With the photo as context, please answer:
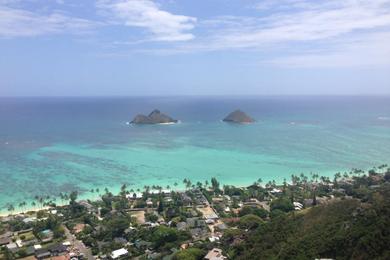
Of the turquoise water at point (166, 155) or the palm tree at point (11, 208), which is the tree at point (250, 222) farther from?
the palm tree at point (11, 208)

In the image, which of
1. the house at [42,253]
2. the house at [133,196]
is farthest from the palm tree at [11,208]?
the house at [133,196]

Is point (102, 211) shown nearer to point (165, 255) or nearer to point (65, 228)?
point (65, 228)

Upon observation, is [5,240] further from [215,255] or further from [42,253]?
[215,255]

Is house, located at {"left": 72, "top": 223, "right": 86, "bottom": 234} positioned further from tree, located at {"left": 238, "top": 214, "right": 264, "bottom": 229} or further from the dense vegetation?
tree, located at {"left": 238, "top": 214, "right": 264, "bottom": 229}

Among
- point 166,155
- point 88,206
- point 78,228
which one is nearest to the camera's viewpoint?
point 78,228

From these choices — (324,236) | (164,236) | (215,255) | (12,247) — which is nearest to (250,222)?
(215,255)
